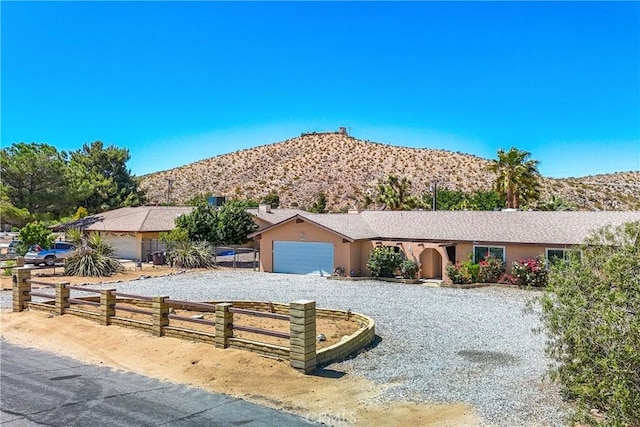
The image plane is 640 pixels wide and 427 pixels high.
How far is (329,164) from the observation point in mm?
81750

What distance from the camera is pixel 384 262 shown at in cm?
2672

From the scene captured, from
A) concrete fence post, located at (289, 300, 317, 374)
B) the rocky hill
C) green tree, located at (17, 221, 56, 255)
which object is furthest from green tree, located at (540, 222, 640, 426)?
the rocky hill

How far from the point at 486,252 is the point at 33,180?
116 feet

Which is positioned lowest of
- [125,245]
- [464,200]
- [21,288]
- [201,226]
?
[21,288]

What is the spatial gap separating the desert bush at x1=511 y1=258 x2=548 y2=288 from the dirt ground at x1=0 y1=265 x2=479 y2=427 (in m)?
15.9

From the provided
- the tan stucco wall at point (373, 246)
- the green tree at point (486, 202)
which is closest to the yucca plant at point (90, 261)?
the tan stucco wall at point (373, 246)

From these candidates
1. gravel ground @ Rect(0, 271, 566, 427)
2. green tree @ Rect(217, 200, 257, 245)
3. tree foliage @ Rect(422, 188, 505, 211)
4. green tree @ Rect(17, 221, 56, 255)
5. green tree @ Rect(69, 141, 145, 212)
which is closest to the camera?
gravel ground @ Rect(0, 271, 566, 427)

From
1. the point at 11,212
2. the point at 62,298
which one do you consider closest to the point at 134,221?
the point at 11,212

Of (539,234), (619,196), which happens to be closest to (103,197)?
(539,234)

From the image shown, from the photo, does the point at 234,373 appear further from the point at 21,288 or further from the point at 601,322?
the point at 21,288

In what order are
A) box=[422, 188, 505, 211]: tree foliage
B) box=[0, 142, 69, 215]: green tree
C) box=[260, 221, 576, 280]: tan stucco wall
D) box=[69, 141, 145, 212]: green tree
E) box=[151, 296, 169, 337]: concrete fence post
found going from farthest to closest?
box=[69, 141, 145, 212]: green tree → box=[422, 188, 505, 211]: tree foliage → box=[0, 142, 69, 215]: green tree → box=[260, 221, 576, 280]: tan stucco wall → box=[151, 296, 169, 337]: concrete fence post

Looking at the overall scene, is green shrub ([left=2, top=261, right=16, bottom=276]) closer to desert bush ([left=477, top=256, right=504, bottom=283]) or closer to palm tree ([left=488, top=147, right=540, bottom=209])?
desert bush ([left=477, top=256, right=504, bottom=283])

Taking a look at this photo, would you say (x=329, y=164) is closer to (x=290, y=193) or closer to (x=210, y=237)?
(x=290, y=193)

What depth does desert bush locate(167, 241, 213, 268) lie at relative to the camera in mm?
31531
